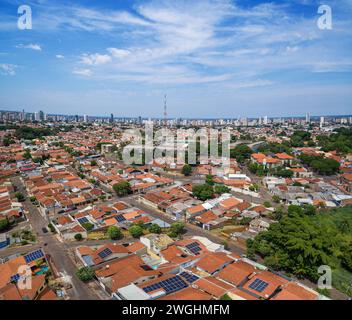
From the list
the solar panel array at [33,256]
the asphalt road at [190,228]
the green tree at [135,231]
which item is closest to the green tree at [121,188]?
the asphalt road at [190,228]

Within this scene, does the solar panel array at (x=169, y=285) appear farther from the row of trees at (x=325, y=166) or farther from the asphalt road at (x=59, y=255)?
the row of trees at (x=325, y=166)

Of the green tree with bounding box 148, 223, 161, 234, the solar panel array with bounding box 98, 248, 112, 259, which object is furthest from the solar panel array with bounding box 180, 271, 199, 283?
the green tree with bounding box 148, 223, 161, 234

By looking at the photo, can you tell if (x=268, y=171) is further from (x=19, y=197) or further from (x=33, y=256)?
(x=19, y=197)

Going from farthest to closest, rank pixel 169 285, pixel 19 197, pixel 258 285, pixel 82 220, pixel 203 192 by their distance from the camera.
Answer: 1. pixel 19 197
2. pixel 203 192
3. pixel 82 220
4. pixel 258 285
5. pixel 169 285

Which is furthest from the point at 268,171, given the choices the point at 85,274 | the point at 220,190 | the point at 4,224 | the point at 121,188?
the point at 4,224

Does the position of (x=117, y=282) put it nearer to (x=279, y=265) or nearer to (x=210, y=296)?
(x=210, y=296)
